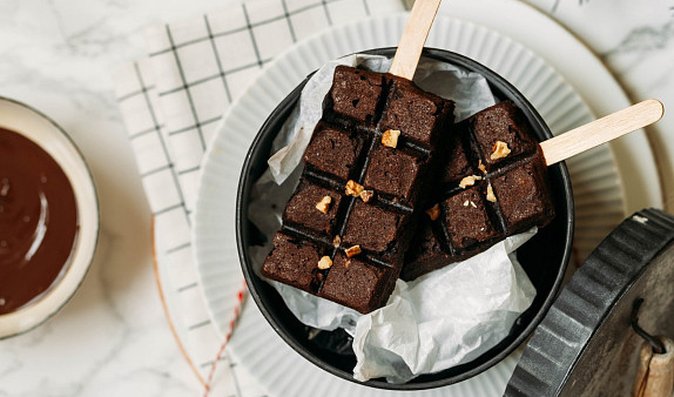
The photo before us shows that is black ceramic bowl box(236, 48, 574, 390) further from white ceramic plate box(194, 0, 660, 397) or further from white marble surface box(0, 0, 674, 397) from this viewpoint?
white marble surface box(0, 0, 674, 397)

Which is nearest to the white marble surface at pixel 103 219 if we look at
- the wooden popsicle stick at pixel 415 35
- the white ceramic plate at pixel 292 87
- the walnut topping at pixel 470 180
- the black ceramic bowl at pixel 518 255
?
the white ceramic plate at pixel 292 87

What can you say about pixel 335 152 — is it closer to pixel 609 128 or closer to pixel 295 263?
pixel 295 263

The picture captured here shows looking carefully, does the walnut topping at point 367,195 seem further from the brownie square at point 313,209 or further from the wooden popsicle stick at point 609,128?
the wooden popsicle stick at point 609,128

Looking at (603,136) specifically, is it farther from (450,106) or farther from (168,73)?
(168,73)

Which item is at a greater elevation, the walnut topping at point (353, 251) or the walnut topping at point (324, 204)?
the walnut topping at point (324, 204)

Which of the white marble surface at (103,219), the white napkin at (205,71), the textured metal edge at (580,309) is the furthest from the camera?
the white marble surface at (103,219)

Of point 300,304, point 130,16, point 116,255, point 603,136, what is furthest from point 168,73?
point 603,136
